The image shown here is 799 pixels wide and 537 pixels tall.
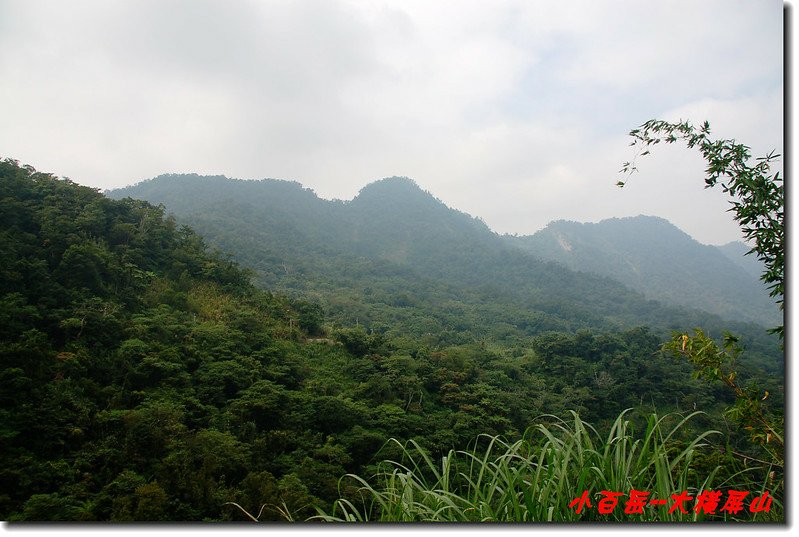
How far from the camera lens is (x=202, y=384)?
5.88 metres

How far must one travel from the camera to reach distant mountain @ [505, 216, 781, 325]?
36844 mm

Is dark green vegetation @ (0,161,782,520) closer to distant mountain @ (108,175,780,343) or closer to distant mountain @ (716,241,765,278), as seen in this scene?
distant mountain @ (716,241,765,278)

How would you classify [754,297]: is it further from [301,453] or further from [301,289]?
[301,453]

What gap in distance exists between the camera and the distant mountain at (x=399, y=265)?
24078 millimetres

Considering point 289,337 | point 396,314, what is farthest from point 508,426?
point 396,314

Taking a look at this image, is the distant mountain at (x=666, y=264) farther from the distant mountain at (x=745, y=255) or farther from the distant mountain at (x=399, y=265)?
the distant mountain at (x=399, y=265)

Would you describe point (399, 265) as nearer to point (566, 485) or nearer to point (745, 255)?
point (745, 255)

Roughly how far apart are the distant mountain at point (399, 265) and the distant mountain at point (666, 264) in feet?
16.4

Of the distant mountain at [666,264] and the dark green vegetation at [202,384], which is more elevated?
the distant mountain at [666,264]

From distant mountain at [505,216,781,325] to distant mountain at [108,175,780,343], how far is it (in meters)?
4.99

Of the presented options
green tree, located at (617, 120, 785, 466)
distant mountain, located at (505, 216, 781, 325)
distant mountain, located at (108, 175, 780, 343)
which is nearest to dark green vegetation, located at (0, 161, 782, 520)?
green tree, located at (617, 120, 785, 466)

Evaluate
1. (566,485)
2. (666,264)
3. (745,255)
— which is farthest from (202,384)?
(666,264)

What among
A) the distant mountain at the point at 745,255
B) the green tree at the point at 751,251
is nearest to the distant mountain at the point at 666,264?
the distant mountain at the point at 745,255

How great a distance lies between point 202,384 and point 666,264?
155ft
